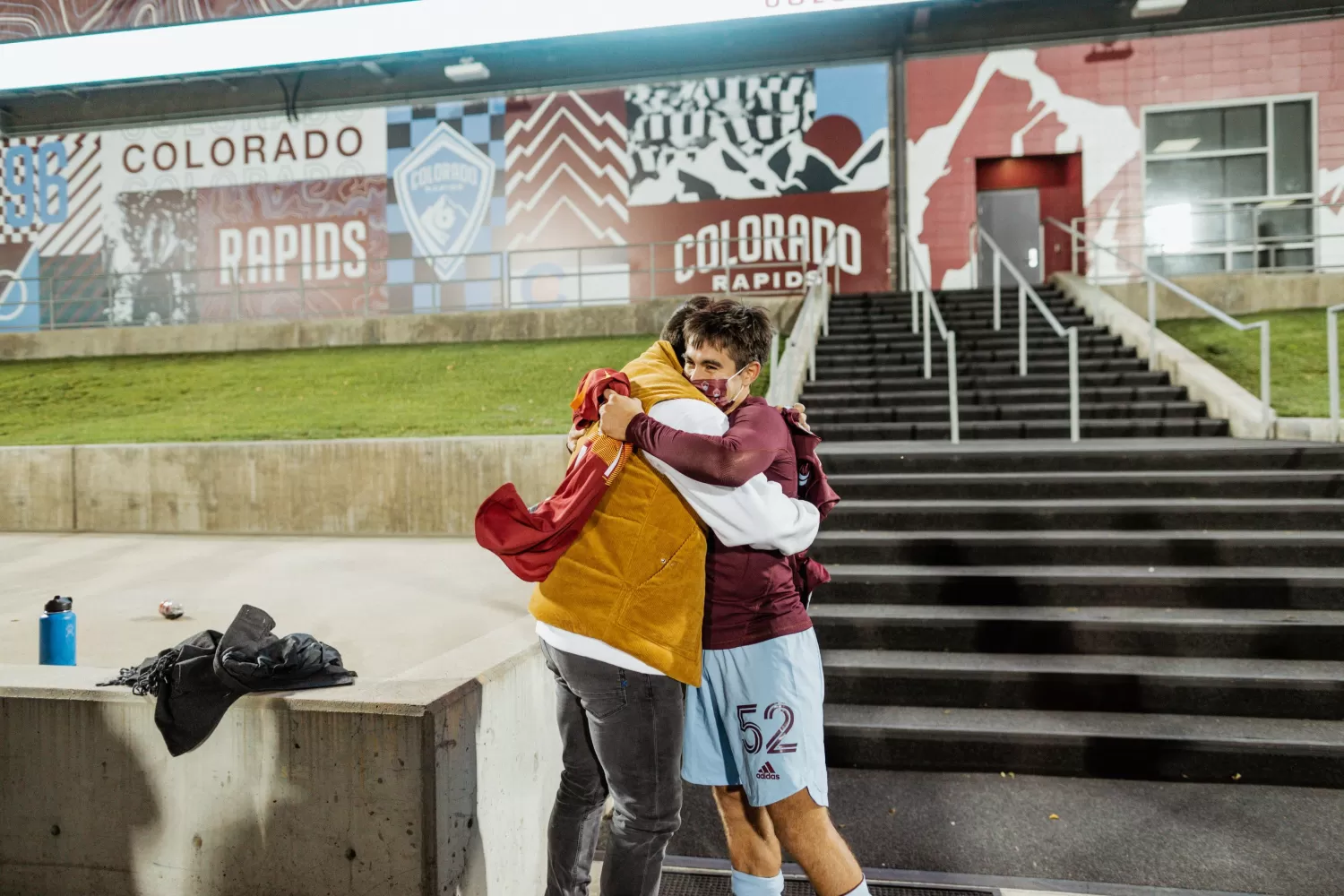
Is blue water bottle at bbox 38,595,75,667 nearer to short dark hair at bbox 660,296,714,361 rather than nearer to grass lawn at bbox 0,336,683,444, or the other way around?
short dark hair at bbox 660,296,714,361

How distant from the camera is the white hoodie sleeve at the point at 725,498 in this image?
5.11 ft

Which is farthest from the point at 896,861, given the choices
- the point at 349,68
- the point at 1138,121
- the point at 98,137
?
the point at 98,137

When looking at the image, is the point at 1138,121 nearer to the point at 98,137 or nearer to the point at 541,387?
the point at 541,387

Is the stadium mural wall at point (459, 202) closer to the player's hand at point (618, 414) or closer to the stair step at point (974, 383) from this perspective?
the stair step at point (974, 383)

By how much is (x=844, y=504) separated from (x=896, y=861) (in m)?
2.65

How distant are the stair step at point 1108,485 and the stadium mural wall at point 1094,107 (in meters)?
9.39

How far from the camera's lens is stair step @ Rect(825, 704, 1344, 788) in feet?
10.0

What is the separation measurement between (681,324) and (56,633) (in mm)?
2798

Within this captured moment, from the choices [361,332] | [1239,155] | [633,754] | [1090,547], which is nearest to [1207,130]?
[1239,155]

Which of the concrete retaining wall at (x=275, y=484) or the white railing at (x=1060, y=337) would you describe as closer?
the white railing at (x=1060, y=337)

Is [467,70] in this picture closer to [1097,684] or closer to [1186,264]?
[1186,264]

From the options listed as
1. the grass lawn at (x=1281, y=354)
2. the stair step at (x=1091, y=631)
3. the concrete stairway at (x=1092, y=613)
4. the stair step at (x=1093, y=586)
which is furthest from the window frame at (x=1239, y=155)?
the stair step at (x=1091, y=631)

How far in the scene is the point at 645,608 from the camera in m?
1.59

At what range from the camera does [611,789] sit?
1.63 meters
